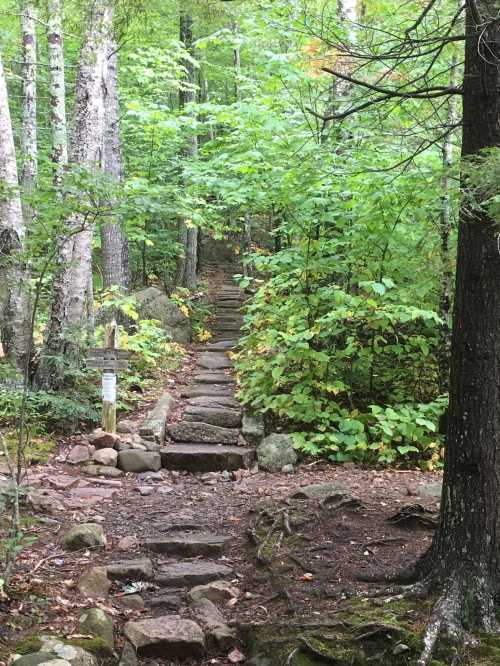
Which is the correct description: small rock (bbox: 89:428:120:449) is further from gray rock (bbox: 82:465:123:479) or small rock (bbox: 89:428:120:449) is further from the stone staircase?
the stone staircase

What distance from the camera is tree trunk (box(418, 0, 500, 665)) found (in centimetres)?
345

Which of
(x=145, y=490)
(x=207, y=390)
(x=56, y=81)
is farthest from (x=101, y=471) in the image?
(x=56, y=81)

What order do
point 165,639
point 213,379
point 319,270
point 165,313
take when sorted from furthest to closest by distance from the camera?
1. point 165,313
2. point 213,379
3. point 319,270
4. point 165,639

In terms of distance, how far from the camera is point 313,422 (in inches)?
321

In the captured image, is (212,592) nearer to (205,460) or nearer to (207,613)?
(207,613)

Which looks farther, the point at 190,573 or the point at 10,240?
the point at 10,240

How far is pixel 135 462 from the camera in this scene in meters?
7.30

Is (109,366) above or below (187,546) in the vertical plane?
above

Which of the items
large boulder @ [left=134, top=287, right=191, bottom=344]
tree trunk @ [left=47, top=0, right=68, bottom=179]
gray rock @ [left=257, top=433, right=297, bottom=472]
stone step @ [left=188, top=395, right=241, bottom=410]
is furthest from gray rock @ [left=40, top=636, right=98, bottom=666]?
large boulder @ [left=134, top=287, right=191, bottom=344]

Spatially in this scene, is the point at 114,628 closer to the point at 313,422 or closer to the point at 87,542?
the point at 87,542

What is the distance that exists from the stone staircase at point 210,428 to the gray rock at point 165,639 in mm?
3764

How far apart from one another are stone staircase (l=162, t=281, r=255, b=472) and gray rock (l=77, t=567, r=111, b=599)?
3.27m

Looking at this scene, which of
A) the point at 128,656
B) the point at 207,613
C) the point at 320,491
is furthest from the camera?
the point at 320,491

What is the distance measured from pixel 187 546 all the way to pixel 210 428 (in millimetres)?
3134
